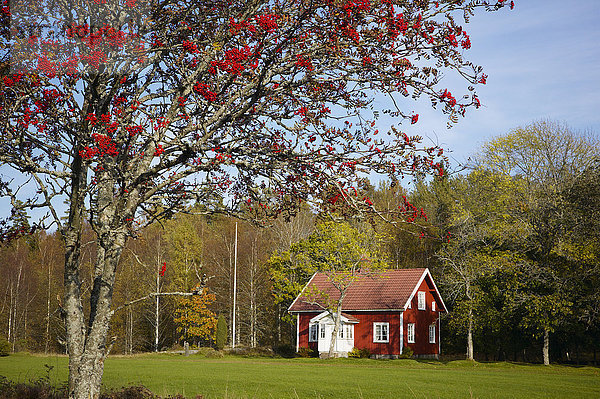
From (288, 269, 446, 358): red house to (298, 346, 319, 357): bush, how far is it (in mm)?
330

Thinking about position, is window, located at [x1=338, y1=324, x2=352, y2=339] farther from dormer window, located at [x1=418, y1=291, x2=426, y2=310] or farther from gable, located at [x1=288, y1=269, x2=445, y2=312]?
dormer window, located at [x1=418, y1=291, x2=426, y2=310]

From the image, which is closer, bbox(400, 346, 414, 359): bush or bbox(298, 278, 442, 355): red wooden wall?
bbox(400, 346, 414, 359): bush

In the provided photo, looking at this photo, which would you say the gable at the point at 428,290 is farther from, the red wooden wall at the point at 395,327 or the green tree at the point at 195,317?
the green tree at the point at 195,317

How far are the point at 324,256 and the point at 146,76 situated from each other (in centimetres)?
3120

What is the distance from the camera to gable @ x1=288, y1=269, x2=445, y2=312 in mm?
38969

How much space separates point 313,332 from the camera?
40.9 meters

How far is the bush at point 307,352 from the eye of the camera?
39750mm

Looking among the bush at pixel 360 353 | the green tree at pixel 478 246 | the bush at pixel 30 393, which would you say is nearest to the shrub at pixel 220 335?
the bush at pixel 360 353

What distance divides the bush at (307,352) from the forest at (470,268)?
3.86 m

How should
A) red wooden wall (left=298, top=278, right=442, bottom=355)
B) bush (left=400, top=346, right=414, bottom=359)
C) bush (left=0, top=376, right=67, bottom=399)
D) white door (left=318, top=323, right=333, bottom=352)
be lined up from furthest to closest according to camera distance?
white door (left=318, top=323, right=333, bottom=352), red wooden wall (left=298, top=278, right=442, bottom=355), bush (left=400, top=346, right=414, bottom=359), bush (left=0, top=376, right=67, bottom=399)

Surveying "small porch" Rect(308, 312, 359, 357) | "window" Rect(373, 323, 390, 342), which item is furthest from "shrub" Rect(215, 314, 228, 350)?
"window" Rect(373, 323, 390, 342)

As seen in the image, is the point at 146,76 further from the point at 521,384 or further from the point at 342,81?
the point at 521,384

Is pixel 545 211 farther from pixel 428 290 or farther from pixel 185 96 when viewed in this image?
pixel 185 96

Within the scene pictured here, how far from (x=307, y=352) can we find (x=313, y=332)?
1.69 metres
